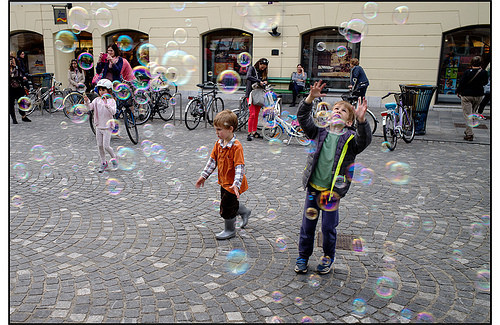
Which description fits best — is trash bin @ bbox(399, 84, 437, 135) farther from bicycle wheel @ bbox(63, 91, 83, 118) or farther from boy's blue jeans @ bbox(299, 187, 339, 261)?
bicycle wheel @ bbox(63, 91, 83, 118)

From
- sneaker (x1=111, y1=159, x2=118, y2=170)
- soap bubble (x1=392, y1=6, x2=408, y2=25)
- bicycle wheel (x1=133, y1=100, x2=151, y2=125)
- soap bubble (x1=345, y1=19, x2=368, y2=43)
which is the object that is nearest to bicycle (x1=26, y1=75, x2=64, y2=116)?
bicycle wheel (x1=133, y1=100, x2=151, y2=125)

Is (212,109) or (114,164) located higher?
(212,109)

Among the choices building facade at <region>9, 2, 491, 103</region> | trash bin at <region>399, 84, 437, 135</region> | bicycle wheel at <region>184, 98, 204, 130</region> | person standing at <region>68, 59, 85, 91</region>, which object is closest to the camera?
trash bin at <region>399, 84, 437, 135</region>

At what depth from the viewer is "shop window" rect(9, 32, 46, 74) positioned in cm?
1912

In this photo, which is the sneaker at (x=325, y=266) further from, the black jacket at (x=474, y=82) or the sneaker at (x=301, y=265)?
the black jacket at (x=474, y=82)

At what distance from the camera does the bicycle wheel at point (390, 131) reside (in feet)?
27.8

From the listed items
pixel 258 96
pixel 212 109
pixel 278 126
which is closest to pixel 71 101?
Answer: pixel 212 109

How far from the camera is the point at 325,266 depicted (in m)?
3.51

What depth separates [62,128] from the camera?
34.1 ft

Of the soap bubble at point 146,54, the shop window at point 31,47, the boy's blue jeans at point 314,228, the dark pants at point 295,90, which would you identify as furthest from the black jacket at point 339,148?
the shop window at point 31,47

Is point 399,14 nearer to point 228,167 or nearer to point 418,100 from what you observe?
point 418,100

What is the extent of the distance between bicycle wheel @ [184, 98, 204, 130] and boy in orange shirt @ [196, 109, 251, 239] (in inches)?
258

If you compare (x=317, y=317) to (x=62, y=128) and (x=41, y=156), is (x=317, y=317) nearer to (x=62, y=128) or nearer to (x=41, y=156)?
(x=41, y=156)

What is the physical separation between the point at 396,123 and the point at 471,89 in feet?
6.98
